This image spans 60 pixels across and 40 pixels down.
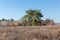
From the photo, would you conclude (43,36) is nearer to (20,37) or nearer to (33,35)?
(33,35)

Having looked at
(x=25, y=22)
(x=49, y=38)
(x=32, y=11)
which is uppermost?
(x=32, y=11)

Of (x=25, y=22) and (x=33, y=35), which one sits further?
(x=25, y=22)

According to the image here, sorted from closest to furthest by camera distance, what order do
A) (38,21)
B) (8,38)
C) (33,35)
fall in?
(8,38)
(33,35)
(38,21)

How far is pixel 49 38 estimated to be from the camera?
10477 mm

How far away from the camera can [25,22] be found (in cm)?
4003

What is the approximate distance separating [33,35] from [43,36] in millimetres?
643

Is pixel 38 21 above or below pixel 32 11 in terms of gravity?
below

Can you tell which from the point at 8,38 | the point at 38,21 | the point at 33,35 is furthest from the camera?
the point at 38,21

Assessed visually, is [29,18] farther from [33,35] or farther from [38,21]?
[33,35]

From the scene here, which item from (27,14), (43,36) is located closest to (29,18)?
(27,14)

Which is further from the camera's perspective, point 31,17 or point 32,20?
point 31,17

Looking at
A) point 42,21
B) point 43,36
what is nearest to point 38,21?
point 42,21

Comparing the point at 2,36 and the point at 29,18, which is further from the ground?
the point at 29,18

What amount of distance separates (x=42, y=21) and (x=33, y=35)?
30097mm
